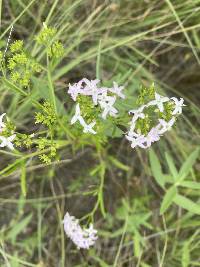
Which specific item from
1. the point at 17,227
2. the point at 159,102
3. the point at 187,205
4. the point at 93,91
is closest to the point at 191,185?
the point at 187,205

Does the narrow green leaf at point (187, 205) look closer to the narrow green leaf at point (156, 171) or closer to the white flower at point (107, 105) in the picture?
the narrow green leaf at point (156, 171)

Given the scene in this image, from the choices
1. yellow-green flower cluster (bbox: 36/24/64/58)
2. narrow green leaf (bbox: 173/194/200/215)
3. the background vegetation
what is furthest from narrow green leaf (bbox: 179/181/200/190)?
yellow-green flower cluster (bbox: 36/24/64/58)

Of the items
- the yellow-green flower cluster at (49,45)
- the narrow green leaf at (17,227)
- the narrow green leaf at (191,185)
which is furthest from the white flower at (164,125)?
the narrow green leaf at (17,227)

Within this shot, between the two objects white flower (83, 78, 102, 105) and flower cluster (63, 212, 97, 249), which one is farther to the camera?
flower cluster (63, 212, 97, 249)

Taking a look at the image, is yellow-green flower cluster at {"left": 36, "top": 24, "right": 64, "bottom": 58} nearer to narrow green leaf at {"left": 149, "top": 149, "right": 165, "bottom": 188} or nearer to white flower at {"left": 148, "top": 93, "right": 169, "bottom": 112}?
white flower at {"left": 148, "top": 93, "right": 169, "bottom": 112}

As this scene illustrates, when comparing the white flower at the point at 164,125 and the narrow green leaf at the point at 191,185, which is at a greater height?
the white flower at the point at 164,125

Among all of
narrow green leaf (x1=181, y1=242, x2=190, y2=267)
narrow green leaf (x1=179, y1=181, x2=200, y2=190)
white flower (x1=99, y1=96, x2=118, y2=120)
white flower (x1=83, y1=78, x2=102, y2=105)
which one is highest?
white flower (x1=83, y1=78, x2=102, y2=105)

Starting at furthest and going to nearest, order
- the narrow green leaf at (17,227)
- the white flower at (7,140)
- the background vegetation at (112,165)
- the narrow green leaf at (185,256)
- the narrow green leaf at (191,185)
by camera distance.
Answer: the narrow green leaf at (17,227), the background vegetation at (112,165), the narrow green leaf at (185,256), the narrow green leaf at (191,185), the white flower at (7,140)
